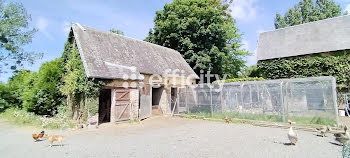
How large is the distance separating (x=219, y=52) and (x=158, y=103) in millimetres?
8722

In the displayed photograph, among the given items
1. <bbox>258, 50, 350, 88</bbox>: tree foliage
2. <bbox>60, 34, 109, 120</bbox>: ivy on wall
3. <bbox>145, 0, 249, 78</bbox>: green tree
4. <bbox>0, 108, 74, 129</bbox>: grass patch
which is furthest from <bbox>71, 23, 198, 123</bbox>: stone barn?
<bbox>258, 50, 350, 88</bbox>: tree foliage

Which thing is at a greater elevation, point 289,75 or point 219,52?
point 219,52

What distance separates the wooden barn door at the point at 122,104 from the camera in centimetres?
1122

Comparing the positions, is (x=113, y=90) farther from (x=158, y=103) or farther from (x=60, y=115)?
(x=158, y=103)

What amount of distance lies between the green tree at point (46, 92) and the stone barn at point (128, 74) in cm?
241

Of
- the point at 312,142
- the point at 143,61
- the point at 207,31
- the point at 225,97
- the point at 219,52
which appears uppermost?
the point at 207,31

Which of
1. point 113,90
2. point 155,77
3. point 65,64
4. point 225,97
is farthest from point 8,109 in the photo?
point 225,97

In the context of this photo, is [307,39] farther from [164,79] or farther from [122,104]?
[122,104]

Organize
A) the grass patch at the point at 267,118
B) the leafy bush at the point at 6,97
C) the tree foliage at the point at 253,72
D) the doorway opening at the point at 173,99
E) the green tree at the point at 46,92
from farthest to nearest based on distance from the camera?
the tree foliage at the point at 253,72
the leafy bush at the point at 6,97
the doorway opening at the point at 173,99
the green tree at the point at 46,92
the grass patch at the point at 267,118

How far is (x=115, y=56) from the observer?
12648 millimetres

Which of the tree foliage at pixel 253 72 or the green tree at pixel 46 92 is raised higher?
the tree foliage at pixel 253 72

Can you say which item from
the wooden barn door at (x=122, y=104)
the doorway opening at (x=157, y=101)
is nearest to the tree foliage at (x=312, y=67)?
the doorway opening at (x=157, y=101)

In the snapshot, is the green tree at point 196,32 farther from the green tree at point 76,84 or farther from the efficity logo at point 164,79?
the green tree at point 76,84

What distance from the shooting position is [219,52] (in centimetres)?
2000
